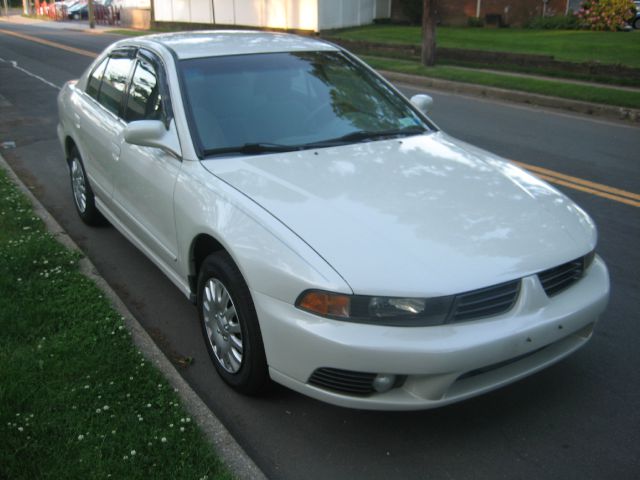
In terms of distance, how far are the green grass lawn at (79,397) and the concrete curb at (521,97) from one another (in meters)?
9.71

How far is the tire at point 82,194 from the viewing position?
579 centimetres

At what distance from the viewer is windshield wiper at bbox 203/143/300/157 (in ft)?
12.7

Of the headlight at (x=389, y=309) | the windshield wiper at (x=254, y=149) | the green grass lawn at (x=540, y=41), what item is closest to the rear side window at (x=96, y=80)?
the windshield wiper at (x=254, y=149)

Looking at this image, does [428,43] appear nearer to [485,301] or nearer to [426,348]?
[485,301]

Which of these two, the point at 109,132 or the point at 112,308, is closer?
the point at 112,308

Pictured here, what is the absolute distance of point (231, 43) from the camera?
4.60 meters

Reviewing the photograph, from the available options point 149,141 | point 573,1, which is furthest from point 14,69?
point 573,1

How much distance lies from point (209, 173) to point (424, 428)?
171 cm

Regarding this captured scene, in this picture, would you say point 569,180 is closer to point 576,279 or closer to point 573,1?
point 576,279

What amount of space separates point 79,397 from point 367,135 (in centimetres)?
225

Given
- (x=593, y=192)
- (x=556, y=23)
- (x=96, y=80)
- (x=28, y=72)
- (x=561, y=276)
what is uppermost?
(x=96, y=80)

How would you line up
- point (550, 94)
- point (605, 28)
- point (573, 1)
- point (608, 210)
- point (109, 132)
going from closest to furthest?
point (109, 132) → point (608, 210) → point (550, 94) → point (605, 28) → point (573, 1)

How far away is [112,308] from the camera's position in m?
4.22

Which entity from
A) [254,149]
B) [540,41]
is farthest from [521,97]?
[254,149]
